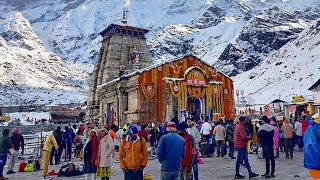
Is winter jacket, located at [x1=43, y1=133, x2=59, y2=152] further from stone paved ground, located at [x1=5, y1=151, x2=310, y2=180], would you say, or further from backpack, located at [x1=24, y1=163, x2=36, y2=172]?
backpack, located at [x1=24, y1=163, x2=36, y2=172]

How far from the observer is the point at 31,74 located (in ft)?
337

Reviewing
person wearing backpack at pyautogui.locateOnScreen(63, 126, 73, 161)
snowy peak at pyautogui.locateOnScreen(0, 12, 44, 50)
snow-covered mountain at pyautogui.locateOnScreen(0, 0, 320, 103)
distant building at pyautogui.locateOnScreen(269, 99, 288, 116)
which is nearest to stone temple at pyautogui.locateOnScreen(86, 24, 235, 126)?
person wearing backpack at pyautogui.locateOnScreen(63, 126, 73, 161)

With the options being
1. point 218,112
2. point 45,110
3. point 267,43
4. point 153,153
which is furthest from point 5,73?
point 153,153

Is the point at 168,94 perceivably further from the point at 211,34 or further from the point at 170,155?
the point at 211,34

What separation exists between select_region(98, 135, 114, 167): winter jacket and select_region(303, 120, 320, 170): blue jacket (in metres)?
4.48

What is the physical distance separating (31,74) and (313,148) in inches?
4194

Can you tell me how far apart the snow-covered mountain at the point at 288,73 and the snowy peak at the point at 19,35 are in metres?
92.1

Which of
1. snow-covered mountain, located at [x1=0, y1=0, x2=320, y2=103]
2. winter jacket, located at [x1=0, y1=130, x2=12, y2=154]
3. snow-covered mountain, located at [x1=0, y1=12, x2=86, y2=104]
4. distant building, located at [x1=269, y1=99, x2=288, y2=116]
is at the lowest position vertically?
winter jacket, located at [x1=0, y1=130, x2=12, y2=154]

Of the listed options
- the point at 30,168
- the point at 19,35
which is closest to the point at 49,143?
the point at 30,168

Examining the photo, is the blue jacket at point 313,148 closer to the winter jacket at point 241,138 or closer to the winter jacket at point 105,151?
the winter jacket at point 241,138

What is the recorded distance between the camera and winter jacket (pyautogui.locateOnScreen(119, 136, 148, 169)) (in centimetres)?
639

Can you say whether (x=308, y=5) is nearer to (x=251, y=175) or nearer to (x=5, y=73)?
(x=5, y=73)

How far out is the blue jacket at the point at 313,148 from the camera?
4.81 m

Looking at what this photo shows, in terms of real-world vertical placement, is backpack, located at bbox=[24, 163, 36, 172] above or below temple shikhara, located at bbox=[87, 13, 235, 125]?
below
